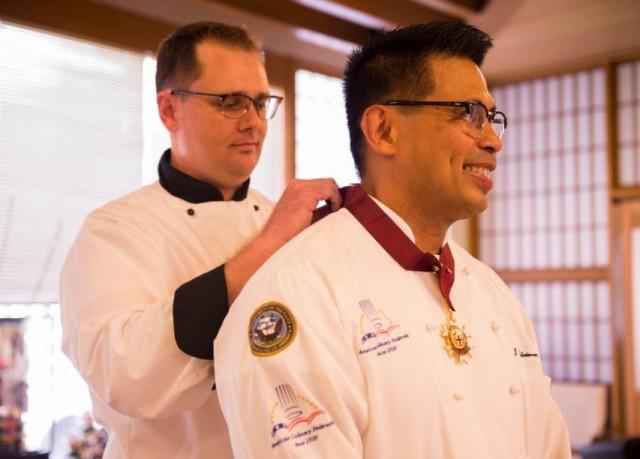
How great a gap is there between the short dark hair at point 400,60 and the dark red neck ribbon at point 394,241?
0.34ft

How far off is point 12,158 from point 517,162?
4055 millimetres

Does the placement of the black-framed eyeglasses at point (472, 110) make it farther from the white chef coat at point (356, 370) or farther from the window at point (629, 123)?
the window at point (629, 123)

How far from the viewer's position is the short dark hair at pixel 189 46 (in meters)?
1.77

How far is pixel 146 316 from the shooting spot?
1435 millimetres

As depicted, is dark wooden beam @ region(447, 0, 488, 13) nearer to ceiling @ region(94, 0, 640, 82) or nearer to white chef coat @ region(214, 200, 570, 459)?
ceiling @ region(94, 0, 640, 82)

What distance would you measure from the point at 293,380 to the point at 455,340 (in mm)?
340

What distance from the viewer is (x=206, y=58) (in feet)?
5.74

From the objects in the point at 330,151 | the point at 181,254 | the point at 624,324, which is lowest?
the point at 624,324

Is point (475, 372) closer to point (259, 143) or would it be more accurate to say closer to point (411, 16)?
point (259, 143)

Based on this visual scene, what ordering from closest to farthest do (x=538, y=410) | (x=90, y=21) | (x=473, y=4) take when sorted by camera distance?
(x=538, y=410) < (x=90, y=21) < (x=473, y=4)

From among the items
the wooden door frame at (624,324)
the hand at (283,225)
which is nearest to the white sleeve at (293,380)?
the hand at (283,225)

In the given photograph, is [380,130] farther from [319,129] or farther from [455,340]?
[319,129]

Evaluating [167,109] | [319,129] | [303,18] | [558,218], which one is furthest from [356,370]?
[558,218]

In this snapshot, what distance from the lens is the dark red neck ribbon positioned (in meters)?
1.42
